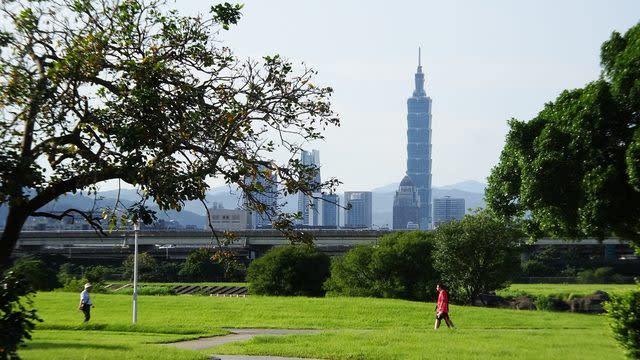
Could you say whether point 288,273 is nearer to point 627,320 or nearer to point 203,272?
point 203,272

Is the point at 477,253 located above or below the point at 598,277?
above

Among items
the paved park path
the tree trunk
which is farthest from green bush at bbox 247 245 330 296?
the tree trunk

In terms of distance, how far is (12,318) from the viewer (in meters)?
13.1

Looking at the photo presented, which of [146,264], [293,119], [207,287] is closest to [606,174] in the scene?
[293,119]

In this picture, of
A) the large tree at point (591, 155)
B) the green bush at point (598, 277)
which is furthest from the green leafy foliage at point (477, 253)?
the green bush at point (598, 277)

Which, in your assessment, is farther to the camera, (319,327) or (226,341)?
(319,327)

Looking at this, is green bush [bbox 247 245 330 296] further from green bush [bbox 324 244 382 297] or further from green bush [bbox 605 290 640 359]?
green bush [bbox 605 290 640 359]

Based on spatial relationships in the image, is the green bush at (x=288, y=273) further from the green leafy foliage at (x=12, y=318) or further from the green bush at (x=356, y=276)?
the green leafy foliage at (x=12, y=318)

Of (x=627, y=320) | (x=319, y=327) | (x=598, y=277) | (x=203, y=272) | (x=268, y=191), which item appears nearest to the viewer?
(x=268, y=191)

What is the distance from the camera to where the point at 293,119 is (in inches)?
555

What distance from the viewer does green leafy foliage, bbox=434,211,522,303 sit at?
5647 cm

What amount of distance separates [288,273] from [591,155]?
45070 mm

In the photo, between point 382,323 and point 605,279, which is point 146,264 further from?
point 382,323

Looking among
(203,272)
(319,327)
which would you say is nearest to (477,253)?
(319,327)
